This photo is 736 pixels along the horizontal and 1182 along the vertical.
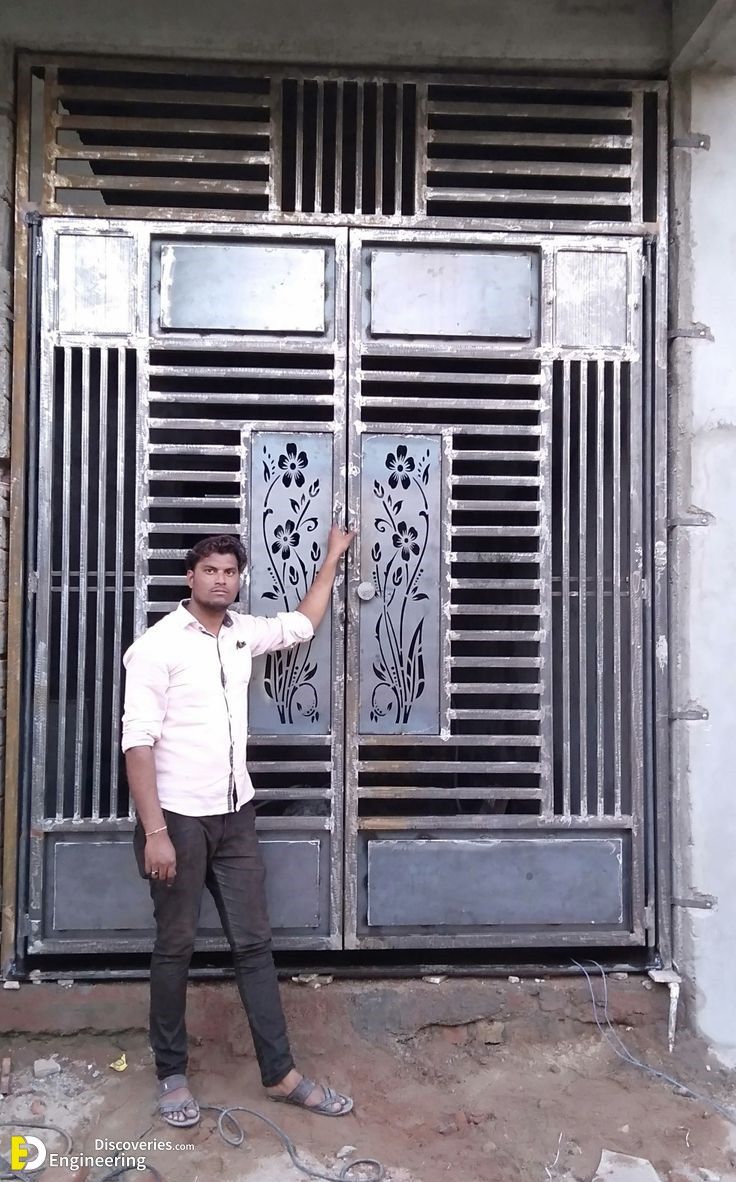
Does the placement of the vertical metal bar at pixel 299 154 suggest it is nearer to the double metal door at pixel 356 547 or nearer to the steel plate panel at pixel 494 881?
the double metal door at pixel 356 547

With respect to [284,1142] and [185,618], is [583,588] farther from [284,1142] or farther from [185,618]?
[284,1142]

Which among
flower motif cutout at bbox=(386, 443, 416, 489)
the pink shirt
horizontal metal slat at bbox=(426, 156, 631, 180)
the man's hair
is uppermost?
horizontal metal slat at bbox=(426, 156, 631, 180)

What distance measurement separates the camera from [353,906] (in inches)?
133

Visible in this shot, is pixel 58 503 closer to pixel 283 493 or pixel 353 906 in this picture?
pixel 283 493

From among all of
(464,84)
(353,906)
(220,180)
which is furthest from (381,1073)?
(464,84)

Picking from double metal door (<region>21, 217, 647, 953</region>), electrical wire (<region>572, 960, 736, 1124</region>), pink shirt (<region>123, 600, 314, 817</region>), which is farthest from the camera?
double metal door (<region>21, 217, 647, 953</region>)

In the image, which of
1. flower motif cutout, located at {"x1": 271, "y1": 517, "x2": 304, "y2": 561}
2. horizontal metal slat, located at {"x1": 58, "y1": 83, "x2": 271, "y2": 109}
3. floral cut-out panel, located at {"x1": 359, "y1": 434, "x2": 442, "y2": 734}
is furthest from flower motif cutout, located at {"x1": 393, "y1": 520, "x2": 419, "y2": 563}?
horizontal metal slat, located at {"x1": 58, "y1": 83, "x2": 271, "y2": 109}

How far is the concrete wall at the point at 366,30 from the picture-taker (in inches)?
133

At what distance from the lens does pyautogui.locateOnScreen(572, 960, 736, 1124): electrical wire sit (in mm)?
3072

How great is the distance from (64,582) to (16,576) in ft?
0.64

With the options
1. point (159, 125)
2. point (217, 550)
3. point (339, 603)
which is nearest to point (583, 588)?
point (339, 603)

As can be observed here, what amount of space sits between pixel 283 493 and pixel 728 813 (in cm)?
214

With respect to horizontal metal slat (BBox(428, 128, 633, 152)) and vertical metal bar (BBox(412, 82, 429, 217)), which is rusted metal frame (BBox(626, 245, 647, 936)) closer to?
horizontal metal slat (BBox(428, 128, 633, 152))

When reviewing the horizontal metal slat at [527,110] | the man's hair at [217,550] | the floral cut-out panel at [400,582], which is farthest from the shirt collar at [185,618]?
the horizontal metal slat at [527,110]
